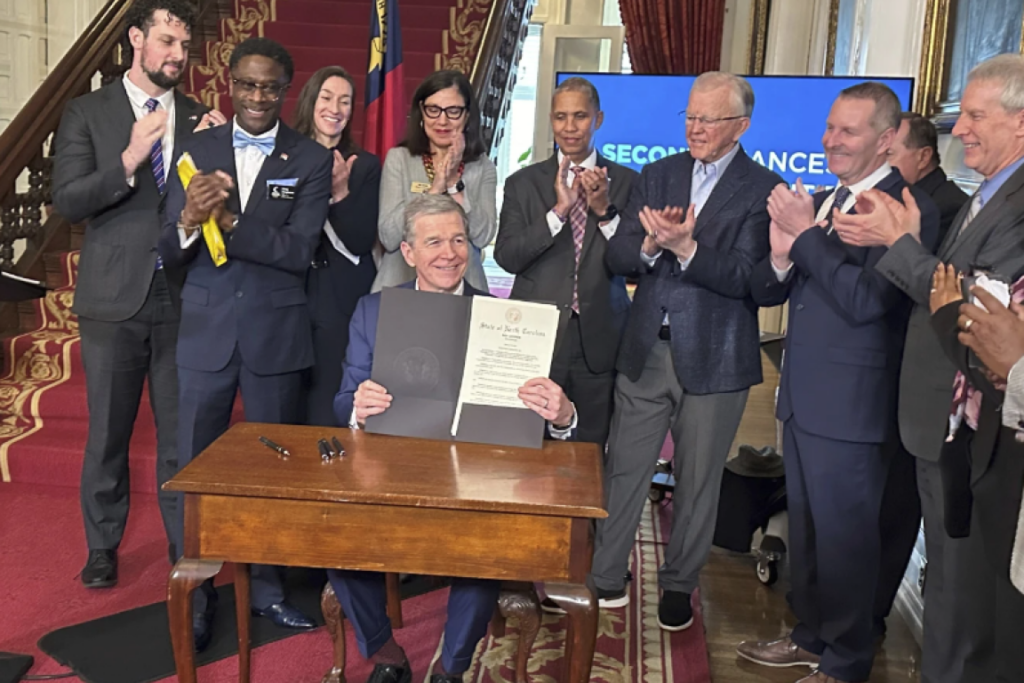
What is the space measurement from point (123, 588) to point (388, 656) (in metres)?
1.18

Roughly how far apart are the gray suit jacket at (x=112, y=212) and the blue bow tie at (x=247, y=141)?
0.33 metres

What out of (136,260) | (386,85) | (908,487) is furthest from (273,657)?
(386,85)

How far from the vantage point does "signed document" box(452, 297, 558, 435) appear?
90.7 inches

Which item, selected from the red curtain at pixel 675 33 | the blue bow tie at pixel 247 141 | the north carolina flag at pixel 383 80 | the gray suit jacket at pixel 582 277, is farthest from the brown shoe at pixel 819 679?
the red curtain at pixel 675 33

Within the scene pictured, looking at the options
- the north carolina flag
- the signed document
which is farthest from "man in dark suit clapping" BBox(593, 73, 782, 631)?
the north carolina flag

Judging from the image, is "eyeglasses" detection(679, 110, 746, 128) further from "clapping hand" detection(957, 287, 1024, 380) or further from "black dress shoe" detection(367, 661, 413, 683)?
"black dress shoe" detection(367, 661, 413, 683)

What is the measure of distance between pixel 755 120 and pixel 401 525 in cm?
327

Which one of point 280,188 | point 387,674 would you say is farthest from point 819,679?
point 280,188

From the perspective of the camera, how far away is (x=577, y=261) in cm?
330

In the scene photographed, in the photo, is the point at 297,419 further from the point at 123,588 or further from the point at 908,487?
the point at 908,487

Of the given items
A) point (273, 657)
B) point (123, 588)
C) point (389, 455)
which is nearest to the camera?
point (389, 455)

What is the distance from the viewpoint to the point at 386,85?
4.43 m

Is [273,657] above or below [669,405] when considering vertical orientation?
below

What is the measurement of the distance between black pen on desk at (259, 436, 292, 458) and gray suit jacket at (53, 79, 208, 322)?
988 millimetres
